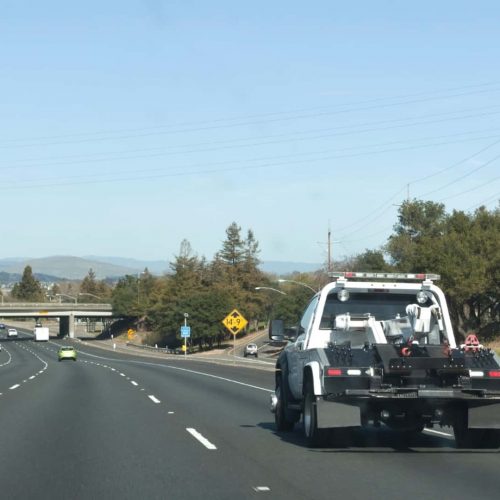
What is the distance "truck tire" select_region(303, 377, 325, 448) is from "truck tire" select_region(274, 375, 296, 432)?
193 centimetres

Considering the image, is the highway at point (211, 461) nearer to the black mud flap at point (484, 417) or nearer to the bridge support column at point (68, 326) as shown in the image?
the black mud flap at point (484, 417)

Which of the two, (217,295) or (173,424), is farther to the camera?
(217,295)

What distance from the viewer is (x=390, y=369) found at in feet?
41.9

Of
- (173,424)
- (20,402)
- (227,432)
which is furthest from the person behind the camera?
(20,402)

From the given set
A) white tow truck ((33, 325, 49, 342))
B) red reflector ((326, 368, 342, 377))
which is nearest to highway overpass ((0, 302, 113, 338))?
white tow truck ((33, 325, 49, 342))

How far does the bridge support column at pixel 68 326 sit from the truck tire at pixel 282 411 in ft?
426

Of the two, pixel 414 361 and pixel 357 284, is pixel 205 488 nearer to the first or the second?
pixel 414 361

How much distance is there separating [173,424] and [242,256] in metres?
135

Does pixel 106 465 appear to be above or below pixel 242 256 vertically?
below

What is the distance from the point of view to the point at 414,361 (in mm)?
12883

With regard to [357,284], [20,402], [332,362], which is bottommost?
[20,402]

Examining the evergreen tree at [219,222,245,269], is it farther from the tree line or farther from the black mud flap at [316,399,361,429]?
the black mud flap at [316,399,361,429]

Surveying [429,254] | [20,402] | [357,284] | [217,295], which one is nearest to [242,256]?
[217,295]

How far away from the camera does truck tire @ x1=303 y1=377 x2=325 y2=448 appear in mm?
13336
